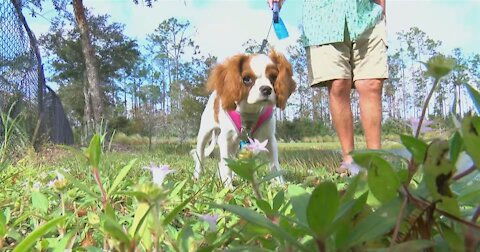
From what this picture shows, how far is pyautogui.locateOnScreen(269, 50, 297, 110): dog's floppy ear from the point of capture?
139 inches

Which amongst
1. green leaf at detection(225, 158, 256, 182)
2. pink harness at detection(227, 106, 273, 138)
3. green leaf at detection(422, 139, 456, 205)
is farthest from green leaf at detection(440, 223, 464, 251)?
pink harness at detection(227, 106, 273, 138)

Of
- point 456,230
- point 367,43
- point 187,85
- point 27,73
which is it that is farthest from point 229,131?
point 187,85

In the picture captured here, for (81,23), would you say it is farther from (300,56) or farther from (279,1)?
(300,56)

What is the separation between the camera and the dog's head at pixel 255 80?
3416 millimetres

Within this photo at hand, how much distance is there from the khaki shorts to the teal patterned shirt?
5 centimetres

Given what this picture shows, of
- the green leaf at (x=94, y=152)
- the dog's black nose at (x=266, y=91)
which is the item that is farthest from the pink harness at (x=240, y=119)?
the green leaf at (x=94, y=152)

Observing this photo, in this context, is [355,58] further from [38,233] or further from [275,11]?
[38,233]

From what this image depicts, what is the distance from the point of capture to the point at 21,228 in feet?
3.85

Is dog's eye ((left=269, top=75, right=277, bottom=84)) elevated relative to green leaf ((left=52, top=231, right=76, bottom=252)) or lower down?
elevated

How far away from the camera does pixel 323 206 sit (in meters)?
0.35

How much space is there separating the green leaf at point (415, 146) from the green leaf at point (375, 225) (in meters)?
0.04

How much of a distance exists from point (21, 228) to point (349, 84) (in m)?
2.69

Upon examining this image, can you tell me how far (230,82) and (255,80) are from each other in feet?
0.59

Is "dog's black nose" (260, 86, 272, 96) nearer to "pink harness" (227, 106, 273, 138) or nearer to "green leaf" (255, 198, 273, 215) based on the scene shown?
"pink harness" (227, 106, 273, 138)
